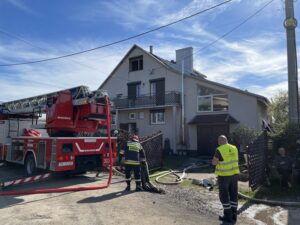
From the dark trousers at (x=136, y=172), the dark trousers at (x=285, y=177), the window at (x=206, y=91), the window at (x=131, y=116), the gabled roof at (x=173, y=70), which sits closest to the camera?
the dark trousers at (x=285, y=177)

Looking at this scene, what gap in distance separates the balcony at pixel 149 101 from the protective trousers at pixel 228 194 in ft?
55.7

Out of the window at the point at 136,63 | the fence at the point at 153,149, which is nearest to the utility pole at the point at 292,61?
the fence at the point at 153,149

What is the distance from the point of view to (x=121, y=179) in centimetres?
1111

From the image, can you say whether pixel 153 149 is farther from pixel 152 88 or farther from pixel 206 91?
pixel 152 88

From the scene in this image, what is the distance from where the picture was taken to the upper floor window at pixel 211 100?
21.6m

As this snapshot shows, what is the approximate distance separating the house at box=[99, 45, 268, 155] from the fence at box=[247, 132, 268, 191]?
33.8ft

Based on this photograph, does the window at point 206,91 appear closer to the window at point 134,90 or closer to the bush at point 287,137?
the window at point 134,90

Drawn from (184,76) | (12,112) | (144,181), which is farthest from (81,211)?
(184,76)

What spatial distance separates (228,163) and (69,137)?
6.13 metres

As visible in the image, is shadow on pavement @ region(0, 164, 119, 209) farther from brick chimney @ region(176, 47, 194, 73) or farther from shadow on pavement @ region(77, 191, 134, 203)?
brick chimney @ region(176, 47, 194, 73)

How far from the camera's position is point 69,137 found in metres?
10.5

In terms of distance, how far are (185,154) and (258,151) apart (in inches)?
509

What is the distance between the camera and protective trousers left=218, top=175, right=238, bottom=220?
6.30m

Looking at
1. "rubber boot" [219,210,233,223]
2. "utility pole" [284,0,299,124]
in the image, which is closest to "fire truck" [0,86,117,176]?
"rubber boot" [219,210,233,223]
